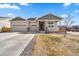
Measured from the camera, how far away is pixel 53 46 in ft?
21.1

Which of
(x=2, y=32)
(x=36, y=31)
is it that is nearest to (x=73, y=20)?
(x=36, y=31)

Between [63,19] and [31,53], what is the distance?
8.14 feet

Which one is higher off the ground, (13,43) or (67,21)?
(67,21)

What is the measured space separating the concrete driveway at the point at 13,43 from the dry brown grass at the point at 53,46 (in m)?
0.46

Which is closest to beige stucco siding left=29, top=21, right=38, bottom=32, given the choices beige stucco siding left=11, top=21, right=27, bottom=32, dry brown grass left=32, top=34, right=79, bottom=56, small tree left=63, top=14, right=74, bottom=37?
beige stucco siding left=11, top=21, right=27, bottom=32

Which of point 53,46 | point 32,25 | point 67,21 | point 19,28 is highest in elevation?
point 67,21

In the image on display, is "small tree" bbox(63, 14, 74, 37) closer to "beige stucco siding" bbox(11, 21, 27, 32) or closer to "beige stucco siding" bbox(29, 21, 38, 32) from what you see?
"beige stucco siding" bbox(29, 21, 38, 32)

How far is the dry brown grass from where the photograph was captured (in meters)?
5.75

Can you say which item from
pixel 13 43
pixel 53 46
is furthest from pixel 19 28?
pixel 53 46

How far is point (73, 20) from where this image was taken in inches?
275

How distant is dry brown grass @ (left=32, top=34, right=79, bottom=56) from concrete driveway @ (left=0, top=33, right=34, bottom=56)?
0.46m

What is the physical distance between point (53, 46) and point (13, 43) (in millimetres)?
1532

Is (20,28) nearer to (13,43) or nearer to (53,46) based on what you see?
(13,43)

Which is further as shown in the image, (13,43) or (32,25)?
(32,25)
